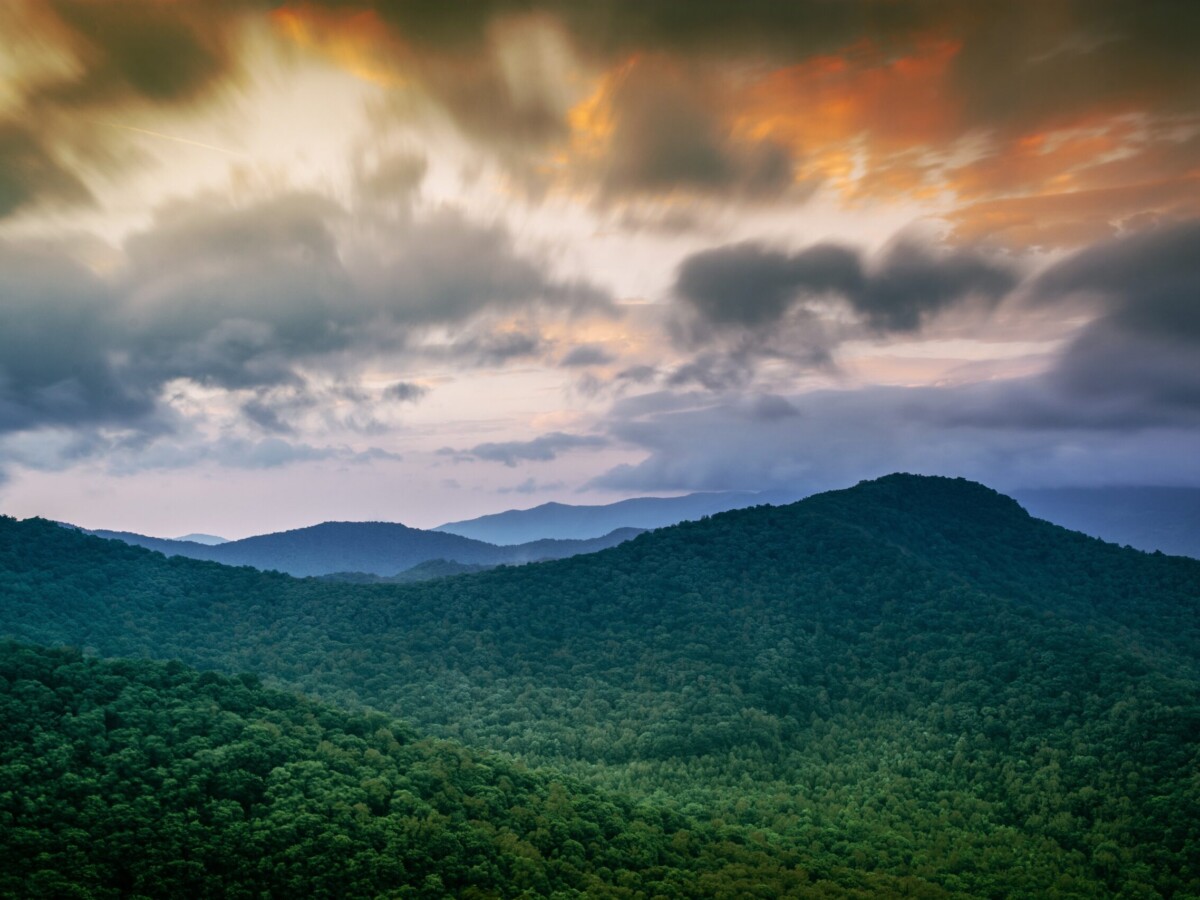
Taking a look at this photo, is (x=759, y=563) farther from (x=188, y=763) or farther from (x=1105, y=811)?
(x=188, y=763)

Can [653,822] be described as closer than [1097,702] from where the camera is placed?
Yes

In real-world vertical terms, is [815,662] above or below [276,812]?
above

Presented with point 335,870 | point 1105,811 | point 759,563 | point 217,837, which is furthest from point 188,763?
point 759,563

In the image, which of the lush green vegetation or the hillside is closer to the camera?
the hillside

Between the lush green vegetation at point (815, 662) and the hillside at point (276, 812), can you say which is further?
the lush green vegetation at point (815, 662)

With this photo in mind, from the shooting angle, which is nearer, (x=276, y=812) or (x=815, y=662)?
(x=276, y=812)

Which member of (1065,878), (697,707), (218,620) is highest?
(218,620)

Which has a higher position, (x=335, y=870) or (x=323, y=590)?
(x=323, y=590)

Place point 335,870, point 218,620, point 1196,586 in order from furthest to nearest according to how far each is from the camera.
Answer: point 1196,586 → point 218,620 → point 335,870
